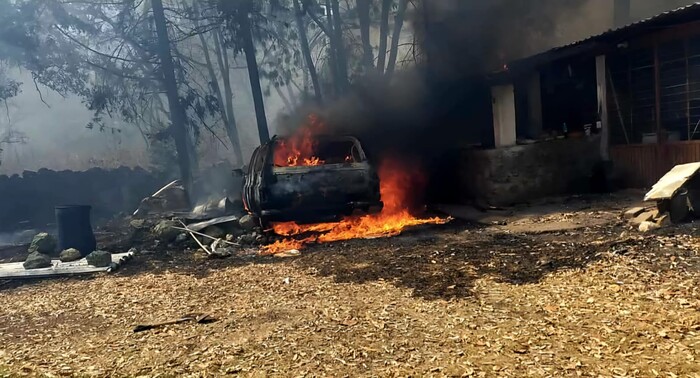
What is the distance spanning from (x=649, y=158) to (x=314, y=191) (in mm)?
7180

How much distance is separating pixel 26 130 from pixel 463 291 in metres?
41.3

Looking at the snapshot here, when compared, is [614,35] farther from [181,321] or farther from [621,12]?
[181,321]

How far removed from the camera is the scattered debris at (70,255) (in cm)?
843

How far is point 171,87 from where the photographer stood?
16141 mm

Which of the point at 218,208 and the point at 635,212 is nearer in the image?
the point at 635,212

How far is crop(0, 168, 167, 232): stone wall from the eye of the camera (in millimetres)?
16469

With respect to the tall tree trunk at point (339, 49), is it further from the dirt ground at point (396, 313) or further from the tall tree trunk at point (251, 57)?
the dirt ground at point (396, 313)

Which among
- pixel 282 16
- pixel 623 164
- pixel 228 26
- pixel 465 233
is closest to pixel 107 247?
pixel 465 233

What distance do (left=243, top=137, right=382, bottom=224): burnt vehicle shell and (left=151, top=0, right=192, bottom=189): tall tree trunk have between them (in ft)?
27.4

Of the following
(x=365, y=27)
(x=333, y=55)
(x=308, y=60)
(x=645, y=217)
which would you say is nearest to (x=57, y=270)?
(x=645, y=217)

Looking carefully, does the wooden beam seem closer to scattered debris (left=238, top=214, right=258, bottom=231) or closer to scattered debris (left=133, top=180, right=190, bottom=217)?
Result: scattered debris (left=238, top=214, right=258, bottom=231)

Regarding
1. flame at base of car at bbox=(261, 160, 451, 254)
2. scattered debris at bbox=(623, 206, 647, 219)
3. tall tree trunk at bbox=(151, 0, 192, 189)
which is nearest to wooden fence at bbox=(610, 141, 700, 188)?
scattered debris at bbox=(623, 206, 647, 219)

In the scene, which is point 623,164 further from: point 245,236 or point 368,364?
point 368,364

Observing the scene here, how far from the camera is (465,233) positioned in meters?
8.34
